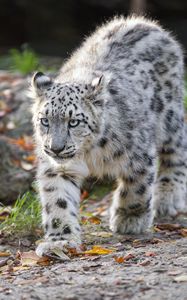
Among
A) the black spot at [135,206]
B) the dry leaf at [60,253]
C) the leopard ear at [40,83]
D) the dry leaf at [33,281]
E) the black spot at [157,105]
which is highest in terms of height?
the leopard ear at [40,83]

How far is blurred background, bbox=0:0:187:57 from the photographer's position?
1912 cm

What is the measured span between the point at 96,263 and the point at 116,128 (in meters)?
1.53

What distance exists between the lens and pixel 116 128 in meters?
7.07

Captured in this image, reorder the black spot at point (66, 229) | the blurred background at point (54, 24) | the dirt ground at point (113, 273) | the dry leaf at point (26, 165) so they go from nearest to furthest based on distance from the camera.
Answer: the dirt ground at point (113, 273) → the black spot at point (66, 229) → the dry leaf at point (26, 165) → the blurred background at point (54, 24)

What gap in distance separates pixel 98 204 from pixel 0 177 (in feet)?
3.79

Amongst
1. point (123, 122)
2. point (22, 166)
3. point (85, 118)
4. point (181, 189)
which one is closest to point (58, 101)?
point (85, 118)

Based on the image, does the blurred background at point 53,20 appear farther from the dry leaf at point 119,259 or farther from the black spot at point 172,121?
the dry leaf at point 119,259

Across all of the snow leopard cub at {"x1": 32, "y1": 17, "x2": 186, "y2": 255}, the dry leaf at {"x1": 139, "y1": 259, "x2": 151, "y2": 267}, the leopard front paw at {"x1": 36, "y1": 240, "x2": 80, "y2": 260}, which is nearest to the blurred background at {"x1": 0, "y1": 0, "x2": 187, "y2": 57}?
the snow leopard cub at {"x1": 32, "y1": 17, "x2": 186, "y2": 255}

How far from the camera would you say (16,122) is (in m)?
11.0

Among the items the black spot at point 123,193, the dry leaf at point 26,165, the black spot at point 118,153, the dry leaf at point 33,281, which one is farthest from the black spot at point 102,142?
the dry leaf at point 26,165

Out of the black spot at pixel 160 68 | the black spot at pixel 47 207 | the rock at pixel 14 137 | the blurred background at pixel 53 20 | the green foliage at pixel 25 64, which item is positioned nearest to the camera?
the black spot at pixel 47 207

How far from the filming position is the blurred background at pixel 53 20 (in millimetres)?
19125

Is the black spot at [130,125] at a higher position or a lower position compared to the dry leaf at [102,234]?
higher

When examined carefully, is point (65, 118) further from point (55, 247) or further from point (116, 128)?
point (55, 247)
